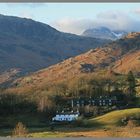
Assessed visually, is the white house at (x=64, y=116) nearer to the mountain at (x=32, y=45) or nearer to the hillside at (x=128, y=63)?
the hillside at (x=128, y=63)

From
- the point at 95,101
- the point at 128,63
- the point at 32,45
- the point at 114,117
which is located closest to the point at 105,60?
the point at 128,63

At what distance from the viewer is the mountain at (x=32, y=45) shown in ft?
488

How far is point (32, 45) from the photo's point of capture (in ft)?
559

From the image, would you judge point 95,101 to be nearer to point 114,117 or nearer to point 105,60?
point 114,117

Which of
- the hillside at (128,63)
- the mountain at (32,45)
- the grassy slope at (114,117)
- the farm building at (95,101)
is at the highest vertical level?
the mountain at (32,45)

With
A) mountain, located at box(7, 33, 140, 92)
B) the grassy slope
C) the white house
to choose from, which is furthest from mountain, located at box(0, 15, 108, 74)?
the grassy slope

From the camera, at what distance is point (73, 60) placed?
4471 inches

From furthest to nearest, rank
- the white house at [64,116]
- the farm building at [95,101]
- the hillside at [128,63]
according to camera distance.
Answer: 1. the hillside at [128,63]
2. the farm building at [95,101]
3. the white house at [64,116]

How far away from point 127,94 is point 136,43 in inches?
2519

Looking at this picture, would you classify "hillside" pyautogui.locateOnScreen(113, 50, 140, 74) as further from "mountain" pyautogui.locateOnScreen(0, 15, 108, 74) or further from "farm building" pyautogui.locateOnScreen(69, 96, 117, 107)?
"farm building" pyautogui.locateOnScreen(69, 96, 117, 107)

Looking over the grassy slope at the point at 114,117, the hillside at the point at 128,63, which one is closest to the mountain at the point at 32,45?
the hillside at the point at 128,63

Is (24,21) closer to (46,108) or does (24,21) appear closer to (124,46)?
(124,46)

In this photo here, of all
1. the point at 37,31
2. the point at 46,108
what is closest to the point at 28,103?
the point at 46,108

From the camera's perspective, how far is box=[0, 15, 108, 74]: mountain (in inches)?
5860
